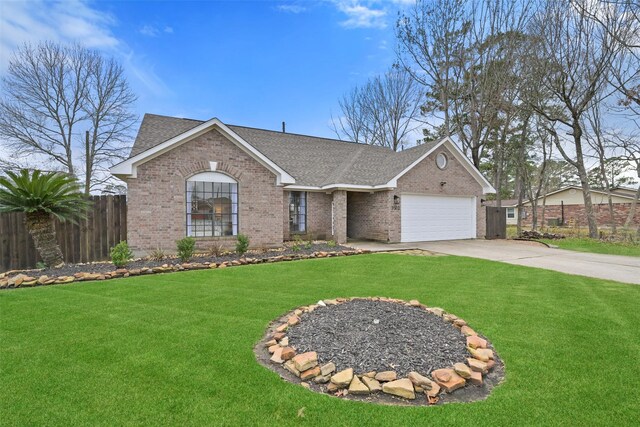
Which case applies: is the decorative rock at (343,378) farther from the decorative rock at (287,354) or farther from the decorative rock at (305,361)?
the decorative rock at (287,354)

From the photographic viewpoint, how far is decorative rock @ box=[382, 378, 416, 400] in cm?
267

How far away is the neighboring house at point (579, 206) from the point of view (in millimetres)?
30450

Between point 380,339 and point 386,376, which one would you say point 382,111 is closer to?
point 380,339

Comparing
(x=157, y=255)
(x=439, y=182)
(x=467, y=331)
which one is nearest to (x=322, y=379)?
(x=467, y=331)

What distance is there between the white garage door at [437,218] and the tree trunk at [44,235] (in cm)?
1217

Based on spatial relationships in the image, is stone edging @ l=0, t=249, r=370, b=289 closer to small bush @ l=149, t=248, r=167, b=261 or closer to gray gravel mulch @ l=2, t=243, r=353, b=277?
gray gravel mulch @ l=2, t=243, r=353, b=277

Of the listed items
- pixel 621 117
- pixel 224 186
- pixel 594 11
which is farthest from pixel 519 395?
pixel 621 117

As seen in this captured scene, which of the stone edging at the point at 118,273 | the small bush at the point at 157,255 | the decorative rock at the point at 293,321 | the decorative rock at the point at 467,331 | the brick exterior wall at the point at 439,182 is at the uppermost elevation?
the brick exterior wall at the point at 439,182

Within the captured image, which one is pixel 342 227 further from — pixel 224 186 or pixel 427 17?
pixel 427 17

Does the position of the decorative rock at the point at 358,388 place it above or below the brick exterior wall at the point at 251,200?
below

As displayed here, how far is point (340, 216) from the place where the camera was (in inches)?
537

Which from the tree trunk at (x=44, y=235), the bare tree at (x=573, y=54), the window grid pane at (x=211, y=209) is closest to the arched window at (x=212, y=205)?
the window grid pane at (x=211, y=209)

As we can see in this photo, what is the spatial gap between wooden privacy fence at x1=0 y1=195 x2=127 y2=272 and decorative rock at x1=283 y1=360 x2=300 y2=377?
8.84m

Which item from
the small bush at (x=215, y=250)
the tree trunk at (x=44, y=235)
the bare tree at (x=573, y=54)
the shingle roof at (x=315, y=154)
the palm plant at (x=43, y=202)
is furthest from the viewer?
the bare tree at (x=573, y=54)
